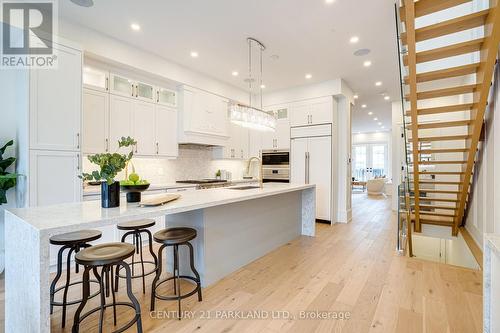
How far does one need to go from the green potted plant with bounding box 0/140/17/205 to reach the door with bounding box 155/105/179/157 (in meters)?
1.87

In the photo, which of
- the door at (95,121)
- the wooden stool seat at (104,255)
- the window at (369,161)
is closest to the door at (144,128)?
the door at (95,121)

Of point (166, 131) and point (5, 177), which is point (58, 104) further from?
point (166, 131)

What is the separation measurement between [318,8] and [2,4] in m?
3.40

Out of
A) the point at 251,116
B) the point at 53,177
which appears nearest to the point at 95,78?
the point at 53,177

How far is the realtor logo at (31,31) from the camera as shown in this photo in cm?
264

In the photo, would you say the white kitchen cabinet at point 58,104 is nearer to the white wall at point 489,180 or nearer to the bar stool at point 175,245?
the bar stool at point 175,245

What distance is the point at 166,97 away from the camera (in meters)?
4.41

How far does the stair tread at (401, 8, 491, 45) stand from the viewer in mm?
2248

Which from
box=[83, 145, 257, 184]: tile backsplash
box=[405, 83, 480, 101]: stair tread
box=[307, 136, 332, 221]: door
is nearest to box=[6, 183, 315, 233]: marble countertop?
box=[83, 145, 257, 184]: tile backsplash

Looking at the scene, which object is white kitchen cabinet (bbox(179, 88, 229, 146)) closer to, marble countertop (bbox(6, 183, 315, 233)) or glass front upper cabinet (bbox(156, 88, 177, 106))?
glass front upper cabinet (bbox(156, 88, 177, 106))

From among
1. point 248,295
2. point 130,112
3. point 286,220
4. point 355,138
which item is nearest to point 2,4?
point 130,112

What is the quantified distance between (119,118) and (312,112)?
3.73m

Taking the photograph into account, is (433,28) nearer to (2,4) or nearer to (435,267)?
(435,267)

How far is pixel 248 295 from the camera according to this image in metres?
2.31
